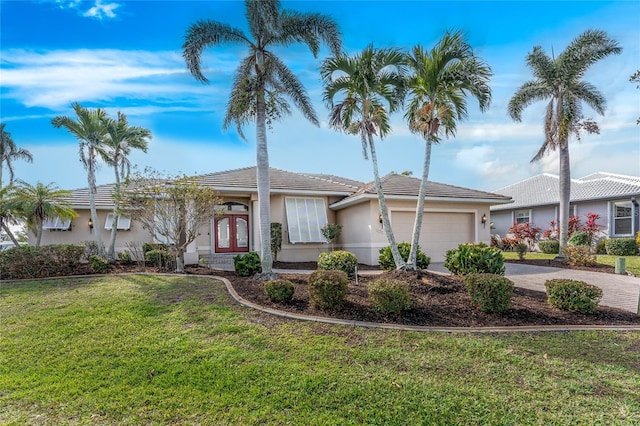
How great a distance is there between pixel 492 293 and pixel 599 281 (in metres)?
7.38

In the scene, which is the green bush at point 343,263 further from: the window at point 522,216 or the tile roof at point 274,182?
the window at point 522,216

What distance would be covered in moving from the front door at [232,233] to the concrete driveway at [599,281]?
379 inches

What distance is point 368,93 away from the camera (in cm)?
947

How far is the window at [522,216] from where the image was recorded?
2530cm

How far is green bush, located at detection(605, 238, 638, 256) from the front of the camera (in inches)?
687

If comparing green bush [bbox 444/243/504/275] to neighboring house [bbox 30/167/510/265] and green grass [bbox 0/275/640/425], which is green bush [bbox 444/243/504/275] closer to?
green grass [bbox 0/275/640/425]

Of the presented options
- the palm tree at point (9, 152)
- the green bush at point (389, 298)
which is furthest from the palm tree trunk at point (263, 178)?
the palm tree at point (9, 152)

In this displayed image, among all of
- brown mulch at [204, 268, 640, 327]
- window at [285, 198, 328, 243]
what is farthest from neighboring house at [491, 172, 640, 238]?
window at [285, 198, 328, 243]

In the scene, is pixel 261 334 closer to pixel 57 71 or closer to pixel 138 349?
pixel 138 349

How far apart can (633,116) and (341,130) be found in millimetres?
6873

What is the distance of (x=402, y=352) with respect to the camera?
490cm

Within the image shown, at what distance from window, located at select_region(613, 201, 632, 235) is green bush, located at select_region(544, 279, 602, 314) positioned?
18798 mm

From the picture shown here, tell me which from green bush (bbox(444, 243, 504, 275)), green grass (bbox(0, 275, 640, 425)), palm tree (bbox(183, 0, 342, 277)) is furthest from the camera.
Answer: palm tree (bbox(183, 0, 342, 277))

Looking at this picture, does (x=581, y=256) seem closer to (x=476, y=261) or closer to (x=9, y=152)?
(x=476, y=261)
